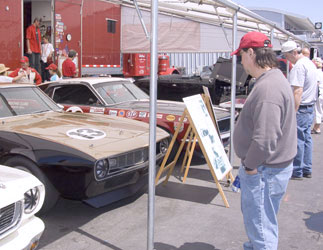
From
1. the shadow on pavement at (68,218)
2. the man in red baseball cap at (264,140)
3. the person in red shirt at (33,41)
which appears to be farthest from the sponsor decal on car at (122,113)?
the person in red shirt at (33,41)

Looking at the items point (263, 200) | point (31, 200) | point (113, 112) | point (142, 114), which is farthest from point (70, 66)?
point (263, 200)

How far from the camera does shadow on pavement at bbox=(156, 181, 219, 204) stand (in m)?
5.22

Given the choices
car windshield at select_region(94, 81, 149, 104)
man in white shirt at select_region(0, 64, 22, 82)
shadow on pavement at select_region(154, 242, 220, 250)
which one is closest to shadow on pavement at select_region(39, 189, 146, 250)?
shadow on pavement at select_region(154, 242, 220, 250)

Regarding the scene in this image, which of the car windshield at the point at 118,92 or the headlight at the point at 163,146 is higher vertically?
the car windshield at the point at 118,92

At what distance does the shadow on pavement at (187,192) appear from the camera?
205 inches

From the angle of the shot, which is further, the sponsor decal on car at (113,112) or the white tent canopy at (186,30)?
the white tent canopy at (186,30)

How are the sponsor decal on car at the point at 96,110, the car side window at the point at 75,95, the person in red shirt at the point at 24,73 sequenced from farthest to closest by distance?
the person in red shirt at the point at 24,73, the car side window at the point at 75,95, the sponsor decal on car at the point at 96,110

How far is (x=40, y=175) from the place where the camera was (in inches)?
162

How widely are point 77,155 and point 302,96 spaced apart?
3.56 m

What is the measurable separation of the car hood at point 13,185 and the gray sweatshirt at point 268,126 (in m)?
1.51

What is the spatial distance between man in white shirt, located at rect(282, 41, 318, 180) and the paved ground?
587 millimetres


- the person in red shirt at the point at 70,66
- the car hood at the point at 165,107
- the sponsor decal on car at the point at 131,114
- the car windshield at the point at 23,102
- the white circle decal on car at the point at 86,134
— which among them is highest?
the person in red shirt at the point at 70,66

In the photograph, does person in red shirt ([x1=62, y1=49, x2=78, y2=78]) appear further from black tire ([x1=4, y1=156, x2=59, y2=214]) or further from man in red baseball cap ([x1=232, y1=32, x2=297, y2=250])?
man in red baseball cap ([x1=232, y1=32, x2=297, y2=250])

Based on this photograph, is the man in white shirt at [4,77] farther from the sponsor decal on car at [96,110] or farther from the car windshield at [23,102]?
the car windshield at [23,102]
